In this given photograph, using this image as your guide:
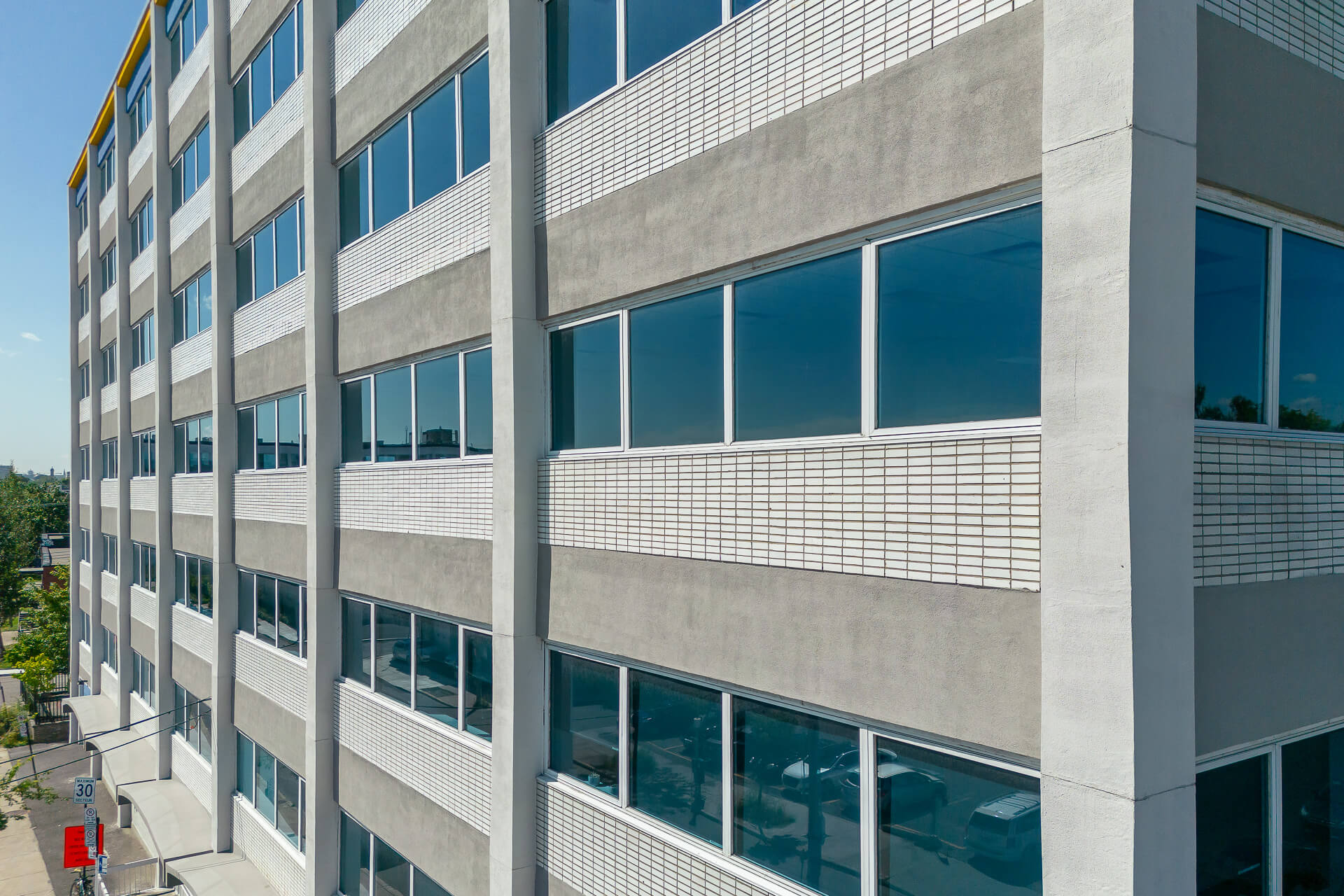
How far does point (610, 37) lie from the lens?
28.7 ft

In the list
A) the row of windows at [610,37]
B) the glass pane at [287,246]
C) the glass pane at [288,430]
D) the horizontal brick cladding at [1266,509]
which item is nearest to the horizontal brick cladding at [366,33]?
the glass pane at [287,246]

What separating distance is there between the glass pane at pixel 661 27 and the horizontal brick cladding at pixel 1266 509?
5058 millimetres

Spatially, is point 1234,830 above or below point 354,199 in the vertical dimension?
below

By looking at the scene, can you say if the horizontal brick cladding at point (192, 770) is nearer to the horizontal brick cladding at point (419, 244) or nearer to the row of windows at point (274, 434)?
the row of windows at point (274, 434)

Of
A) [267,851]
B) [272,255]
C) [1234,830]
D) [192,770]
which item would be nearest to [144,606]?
[192,770]

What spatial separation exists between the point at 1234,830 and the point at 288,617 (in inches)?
596

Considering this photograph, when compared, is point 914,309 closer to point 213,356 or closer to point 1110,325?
point 1110,325

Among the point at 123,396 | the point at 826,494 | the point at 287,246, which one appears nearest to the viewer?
the point at 826,494

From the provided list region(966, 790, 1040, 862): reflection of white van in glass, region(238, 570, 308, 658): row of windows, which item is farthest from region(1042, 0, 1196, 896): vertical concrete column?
region(238, 570, 308, 658): row of windows

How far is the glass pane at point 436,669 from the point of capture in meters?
11.2

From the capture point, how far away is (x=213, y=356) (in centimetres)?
1911

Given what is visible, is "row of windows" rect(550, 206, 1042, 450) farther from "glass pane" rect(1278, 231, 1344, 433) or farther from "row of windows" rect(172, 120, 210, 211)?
"row of windows" rect(172, 120, 210, 211)

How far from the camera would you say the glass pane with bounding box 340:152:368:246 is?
538 inches

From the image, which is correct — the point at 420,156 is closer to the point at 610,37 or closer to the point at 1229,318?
the point at 610,37
